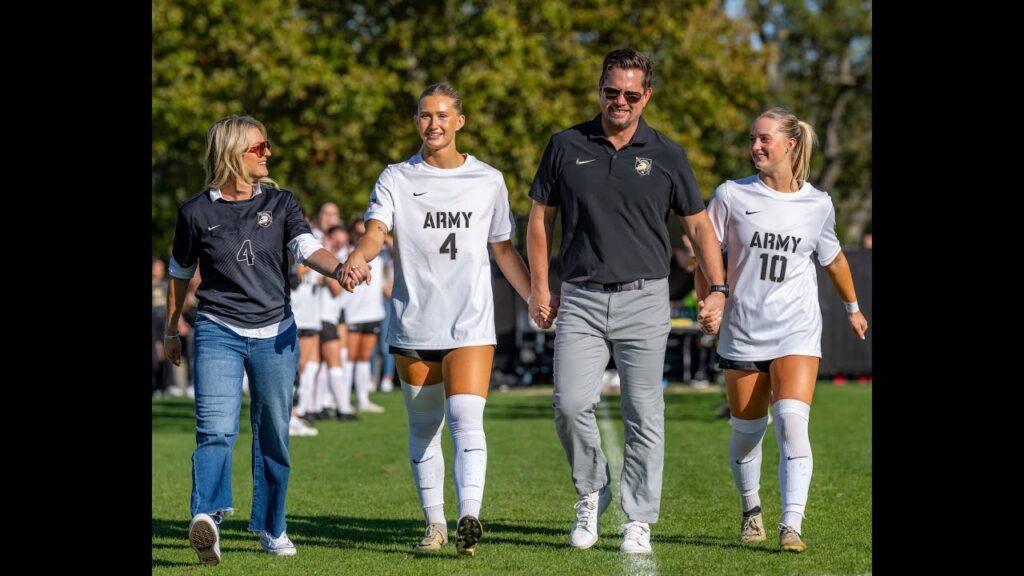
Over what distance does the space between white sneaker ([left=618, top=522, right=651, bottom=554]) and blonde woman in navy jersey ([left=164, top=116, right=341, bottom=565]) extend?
1.83 meters

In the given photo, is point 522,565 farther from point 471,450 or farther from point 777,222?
A: point 777,222

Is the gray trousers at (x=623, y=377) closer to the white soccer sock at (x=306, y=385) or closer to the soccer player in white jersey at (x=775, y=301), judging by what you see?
the soccer player in white jersey at (x=775, y=301)

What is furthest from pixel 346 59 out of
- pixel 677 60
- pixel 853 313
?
pixel 853 313

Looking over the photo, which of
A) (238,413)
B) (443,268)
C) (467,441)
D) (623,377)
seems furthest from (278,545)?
(623,377)

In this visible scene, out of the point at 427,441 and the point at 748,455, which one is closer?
the point at 427,441

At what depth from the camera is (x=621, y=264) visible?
7.72 metres

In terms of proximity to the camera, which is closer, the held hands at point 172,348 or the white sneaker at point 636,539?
the white sneaker at point 636,539

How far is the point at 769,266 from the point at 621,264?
848 mm

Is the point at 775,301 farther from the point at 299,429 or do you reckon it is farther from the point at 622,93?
the point at 299,429

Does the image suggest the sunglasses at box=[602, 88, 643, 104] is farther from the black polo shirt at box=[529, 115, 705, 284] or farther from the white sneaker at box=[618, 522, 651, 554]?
the white sneaker at box=[618, 522, 651, 554]

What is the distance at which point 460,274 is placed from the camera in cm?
783

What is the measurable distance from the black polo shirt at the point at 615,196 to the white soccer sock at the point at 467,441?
86 cm

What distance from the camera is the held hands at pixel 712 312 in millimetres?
7707

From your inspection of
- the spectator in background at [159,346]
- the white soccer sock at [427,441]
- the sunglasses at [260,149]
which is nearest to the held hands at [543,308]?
the white soccer sock at [427,441]
